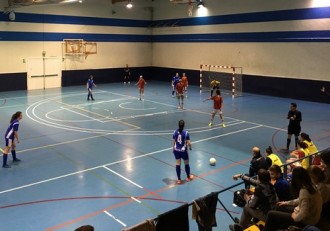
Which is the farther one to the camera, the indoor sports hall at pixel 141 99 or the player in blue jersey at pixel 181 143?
the player in blue jersey at pixel 181 143

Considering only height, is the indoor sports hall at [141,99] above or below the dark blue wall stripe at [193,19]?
below

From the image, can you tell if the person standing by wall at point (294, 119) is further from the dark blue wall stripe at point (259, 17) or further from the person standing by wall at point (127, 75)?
the person standing by wall at point (127, 75)

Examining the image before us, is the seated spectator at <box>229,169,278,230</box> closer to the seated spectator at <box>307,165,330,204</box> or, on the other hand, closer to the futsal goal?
the seated spectator at <box>307,165,330,204</box>

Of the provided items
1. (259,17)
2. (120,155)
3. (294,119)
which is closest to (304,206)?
(120,155)

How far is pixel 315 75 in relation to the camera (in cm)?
2639

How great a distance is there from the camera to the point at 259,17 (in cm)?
2956

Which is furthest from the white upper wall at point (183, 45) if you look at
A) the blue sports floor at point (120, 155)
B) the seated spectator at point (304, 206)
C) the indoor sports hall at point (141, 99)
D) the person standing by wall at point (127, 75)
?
the seated spectator at point (304, 206)

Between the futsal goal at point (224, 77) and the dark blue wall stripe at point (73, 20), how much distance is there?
32.8 ft

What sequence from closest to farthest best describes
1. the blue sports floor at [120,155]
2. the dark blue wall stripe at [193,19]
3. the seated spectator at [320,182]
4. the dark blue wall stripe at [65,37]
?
the seated spectator at [320,182]
the blue sports floor at [120,155]
the dark blue wall stripe at [193,19]
the dark blue wall stripe at [65,37]

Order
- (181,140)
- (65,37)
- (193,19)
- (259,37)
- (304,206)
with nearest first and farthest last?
1. (304,206)
2. (181,140)
3. (259,37)
4. (65,37)
5. (193,19)

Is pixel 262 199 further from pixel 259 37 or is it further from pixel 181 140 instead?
pixel 259 37

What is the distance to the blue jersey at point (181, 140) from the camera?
34.9 feet

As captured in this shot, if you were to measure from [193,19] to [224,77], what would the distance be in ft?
23.6

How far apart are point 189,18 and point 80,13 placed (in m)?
10.9
